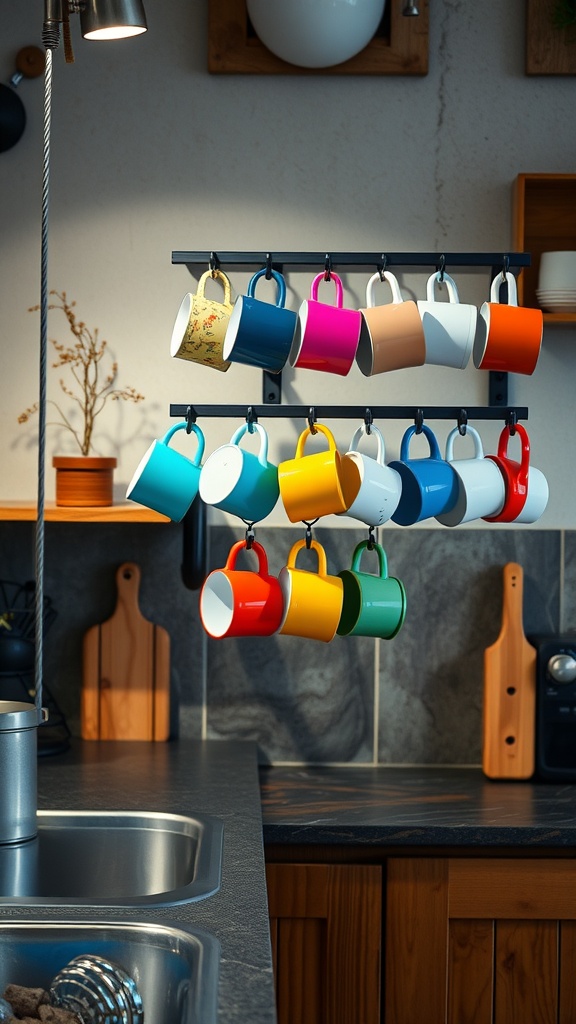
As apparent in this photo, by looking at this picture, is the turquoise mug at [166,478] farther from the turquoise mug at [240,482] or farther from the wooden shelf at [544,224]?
the wooden shelf at [544,224]

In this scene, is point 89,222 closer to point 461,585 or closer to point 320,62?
point 320,62

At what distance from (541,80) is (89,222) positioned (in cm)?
92

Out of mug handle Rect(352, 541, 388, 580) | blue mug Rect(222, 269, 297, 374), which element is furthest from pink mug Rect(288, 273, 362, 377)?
mug handle Rect(352, 541, 388, 580)

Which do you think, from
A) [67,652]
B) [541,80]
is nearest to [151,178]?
[541,80]

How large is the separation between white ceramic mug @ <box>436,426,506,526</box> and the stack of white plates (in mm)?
514

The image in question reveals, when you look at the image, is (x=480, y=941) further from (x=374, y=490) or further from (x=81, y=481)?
(x=81, y=481)

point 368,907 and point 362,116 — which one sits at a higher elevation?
point 362,116

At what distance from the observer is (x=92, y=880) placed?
1666 millimetres

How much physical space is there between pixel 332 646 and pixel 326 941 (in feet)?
1.96

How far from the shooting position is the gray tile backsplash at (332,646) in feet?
7.34

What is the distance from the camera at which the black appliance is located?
2061 millimetres

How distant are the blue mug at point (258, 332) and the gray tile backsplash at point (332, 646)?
64cm

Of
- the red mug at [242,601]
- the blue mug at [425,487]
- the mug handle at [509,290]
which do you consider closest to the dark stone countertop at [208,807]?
the red mug at [242,601]

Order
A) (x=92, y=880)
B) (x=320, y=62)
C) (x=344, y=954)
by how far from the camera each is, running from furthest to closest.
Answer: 1. (x=320, y=62)
2. (x=344, y=954)
3. (x=92, y=880)
